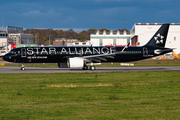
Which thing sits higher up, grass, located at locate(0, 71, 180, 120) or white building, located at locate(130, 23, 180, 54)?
white building, located at locate(130, 23, 180, 54)

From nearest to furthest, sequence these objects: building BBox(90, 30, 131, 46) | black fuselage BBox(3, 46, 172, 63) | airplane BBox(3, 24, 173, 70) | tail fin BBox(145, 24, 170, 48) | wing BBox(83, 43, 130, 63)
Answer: wing BBox(83, 43, 130, 63) → airplane BBox(3, 24, 173, 70) → black fuselage BBox(3, 46, 172, 63) → tail fin BBox(145, 24, 170, 48) → building BBox(90, 30, 131, 46)

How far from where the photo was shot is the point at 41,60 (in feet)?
143

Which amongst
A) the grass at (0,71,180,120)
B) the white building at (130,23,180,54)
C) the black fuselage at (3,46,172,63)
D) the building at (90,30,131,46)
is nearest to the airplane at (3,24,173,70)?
the black fuselage at (3,46,172,63)

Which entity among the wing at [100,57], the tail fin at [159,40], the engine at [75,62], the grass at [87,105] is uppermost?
the tail fin at [159,40]

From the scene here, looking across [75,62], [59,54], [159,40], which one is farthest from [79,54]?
[159,40]

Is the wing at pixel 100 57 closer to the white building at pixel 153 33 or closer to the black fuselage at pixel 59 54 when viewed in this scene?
the black fuselage at pixel 59 54

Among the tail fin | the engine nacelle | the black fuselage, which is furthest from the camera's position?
the tail fin

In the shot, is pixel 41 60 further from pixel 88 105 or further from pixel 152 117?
pixel 152 117

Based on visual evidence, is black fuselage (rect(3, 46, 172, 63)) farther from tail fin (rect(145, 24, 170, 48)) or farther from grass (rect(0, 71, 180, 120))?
grass (rect(0, 71, 180, 120))

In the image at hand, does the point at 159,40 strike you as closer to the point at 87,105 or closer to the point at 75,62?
the point at 75,62

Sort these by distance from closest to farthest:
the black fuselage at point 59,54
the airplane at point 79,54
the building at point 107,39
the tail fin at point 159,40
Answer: the airplane at point 79,54 < the black fuselage at point 59,54 < the tail fin at point 159,40 < the building at point 107,39

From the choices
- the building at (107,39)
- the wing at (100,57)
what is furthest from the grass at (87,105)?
the building at (107,39)

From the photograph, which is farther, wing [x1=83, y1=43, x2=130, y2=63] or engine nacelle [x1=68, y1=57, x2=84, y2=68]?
wing [x1=83, y1=43, x2=130, y2=63]

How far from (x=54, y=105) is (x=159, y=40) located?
117 ft
